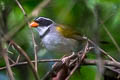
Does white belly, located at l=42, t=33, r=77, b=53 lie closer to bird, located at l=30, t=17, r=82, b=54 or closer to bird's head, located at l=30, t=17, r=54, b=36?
bird, located at l=30, t=17, r=82, b=54

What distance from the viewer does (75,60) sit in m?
2.09

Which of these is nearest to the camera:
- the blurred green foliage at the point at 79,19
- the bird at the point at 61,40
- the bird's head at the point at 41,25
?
the blurred green foliage at the point at 79,19

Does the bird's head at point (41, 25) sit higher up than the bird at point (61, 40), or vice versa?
the bird's head at point (41, 25)

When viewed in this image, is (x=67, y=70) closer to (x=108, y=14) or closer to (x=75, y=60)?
(x=75, y=60)

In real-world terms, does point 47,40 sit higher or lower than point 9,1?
lower

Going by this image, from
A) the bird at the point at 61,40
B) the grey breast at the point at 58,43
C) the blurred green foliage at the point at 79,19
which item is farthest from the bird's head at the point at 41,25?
the blurred green foliage at the point at 79,19

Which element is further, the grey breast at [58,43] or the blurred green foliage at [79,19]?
the grey breast at [58,43]

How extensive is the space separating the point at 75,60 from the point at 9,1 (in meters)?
0.54

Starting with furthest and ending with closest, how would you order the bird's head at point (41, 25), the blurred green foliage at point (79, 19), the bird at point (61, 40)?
the bird's head at point (41, 25)
the bird at point (61, 40)
the blurred green foliage at point (79, 19)

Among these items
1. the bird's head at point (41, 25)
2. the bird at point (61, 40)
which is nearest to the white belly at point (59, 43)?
the bird at point (61, 40)

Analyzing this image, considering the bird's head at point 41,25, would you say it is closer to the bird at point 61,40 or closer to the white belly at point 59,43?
the bird at point 61,40

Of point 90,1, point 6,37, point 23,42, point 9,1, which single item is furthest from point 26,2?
point 6,37

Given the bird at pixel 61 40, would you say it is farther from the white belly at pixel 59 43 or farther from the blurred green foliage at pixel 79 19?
the blurred green foliage at pixel 79 19

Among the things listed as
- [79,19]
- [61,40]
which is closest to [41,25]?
[61,40]
